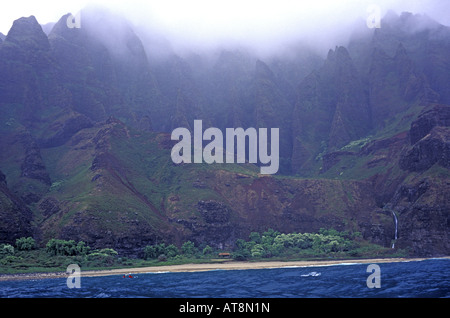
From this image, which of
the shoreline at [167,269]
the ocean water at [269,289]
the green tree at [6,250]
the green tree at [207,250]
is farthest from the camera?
the green tree at [207,250]

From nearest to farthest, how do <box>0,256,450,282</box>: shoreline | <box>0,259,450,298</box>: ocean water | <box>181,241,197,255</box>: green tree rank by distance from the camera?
<box>0,259,450,298</box>: ocean water, <box>0,256,450,282</box>: shoreline, <box>181,241,197,255</box>: green tree

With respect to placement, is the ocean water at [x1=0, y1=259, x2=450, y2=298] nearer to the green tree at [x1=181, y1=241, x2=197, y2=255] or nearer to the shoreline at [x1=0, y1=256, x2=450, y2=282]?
the shoreline at [x1=0, y1=256, x2=450, y2=282]

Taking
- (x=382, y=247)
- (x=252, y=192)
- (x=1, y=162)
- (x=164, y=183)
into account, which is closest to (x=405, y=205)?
(x=382, y=247)

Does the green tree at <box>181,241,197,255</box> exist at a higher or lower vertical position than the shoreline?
higher

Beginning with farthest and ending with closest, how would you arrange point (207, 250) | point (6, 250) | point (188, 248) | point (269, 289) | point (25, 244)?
point (207, 250), point (188, 248), point (25, 244), point (6, 250), point (269, 289)

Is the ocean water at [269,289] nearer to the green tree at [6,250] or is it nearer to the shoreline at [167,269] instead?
the shoreline at [167,269]

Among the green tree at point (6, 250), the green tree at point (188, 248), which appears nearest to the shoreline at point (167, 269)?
the green tree at point (188, 248)

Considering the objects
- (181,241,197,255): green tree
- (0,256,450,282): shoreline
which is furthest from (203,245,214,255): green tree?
(0,256,450,282): shoreline

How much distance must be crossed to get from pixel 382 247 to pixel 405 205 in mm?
25627

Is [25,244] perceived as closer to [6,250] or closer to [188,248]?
[6,250]

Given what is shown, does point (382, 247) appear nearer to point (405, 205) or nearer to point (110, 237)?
point (405, 205)

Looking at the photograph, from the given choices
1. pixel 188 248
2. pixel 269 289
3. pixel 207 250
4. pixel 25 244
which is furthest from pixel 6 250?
pixel 269 289

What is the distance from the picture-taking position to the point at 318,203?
185875mm

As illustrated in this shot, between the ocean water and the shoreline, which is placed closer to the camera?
the ocean water
